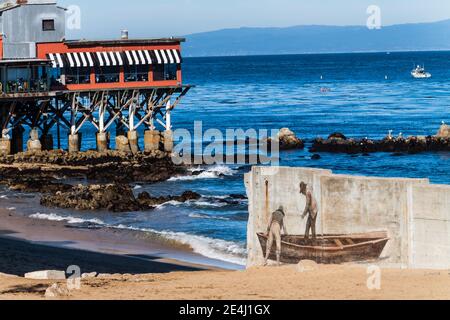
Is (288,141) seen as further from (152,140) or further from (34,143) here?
(34,143)

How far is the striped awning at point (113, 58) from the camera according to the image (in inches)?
2349

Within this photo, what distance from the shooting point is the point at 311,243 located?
29062mm

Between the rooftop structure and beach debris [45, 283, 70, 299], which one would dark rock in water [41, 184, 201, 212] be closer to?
the rooftop structure

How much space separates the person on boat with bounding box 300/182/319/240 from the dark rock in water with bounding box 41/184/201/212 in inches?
709

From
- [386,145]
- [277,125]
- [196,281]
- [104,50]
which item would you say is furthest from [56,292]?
[277,125]

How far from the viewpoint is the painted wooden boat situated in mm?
27406

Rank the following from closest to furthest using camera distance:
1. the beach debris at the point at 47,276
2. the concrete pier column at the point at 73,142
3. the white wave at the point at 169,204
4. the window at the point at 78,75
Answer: the beach debris at the point at 47,276 → the white wave at the point at 169,204 → the window at the point at 78,75 → the concrete pier column at the point at 73,142

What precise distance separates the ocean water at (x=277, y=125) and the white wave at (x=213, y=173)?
0.18 ft

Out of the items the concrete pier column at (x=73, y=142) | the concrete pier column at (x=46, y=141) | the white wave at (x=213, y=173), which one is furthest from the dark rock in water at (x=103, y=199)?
the concrete pier column at (x=46, y=141)

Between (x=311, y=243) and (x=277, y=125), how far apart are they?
6324 cm

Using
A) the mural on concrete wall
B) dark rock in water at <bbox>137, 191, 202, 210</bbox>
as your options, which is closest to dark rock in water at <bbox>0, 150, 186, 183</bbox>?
dark rock in water at <bbox>137, 191, 202, 210</bbox>

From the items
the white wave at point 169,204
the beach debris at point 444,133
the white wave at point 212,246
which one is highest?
the beach debris at point 444,133

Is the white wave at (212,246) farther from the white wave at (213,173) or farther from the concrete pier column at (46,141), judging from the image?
the concrete pier column at (46,141)

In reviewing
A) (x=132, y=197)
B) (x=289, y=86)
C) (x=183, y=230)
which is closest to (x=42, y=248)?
(x=183, y=230)
